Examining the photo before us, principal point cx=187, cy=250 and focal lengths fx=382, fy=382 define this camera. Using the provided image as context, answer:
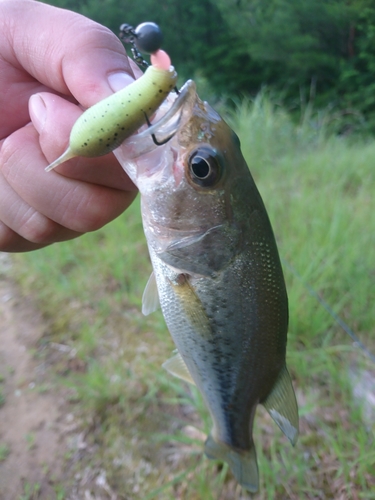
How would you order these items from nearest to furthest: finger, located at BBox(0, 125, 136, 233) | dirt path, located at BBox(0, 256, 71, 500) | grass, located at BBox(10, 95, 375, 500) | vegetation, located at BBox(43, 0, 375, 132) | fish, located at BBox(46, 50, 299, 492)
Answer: fish, located at BBox(46, 50, 299, 492), finger, located at BBox(0, 125, 136, 233), grass, located at BBox(10, 95, 375, 500), dirt path, located at BBox(0, 256, 71, 500), vegetation, located at BBox(43, 0, 375, 132)

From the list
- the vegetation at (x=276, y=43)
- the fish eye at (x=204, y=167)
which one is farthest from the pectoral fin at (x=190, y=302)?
the vegetation at (x=276, y=43)

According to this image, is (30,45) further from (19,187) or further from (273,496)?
(273,496)

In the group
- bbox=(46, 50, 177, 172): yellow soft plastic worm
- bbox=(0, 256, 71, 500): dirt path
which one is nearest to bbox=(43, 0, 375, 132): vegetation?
bbox=(0, 256, 71, 500): dirt path

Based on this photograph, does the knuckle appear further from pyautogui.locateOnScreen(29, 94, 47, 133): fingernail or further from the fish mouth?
the fish mouth

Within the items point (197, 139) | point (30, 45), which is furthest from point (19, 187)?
point (197, 139)

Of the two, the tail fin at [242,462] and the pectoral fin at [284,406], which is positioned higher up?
the pectoral fin at [284,406]

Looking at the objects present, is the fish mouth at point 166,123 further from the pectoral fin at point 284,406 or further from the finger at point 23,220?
the pectoral fin at point 284,406

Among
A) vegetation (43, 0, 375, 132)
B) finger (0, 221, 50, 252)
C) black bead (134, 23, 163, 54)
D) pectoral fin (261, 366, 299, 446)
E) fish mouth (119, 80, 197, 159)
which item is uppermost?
black bead (134, 23, 163, 54)
